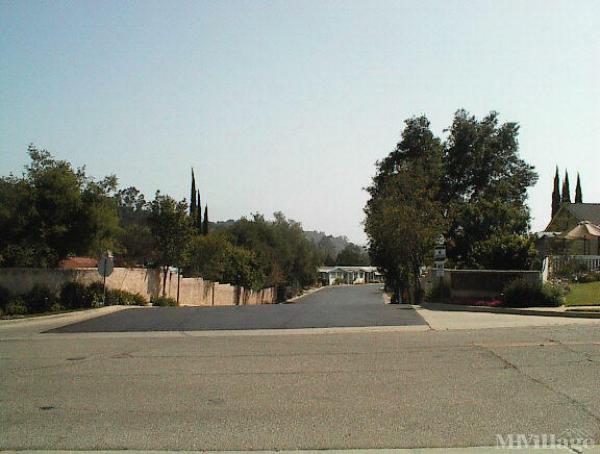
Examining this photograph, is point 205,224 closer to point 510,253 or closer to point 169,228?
point 169,228

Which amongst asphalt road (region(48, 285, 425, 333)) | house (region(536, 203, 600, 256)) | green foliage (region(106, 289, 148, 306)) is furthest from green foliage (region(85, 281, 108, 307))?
house (region(536, 203, 600, 256))

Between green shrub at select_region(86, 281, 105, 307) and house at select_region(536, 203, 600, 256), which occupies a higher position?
house at select_region(536, 203, 600, 256)

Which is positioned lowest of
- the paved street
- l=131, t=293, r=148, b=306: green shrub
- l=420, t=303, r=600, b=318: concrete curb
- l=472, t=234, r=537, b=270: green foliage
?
the paved street

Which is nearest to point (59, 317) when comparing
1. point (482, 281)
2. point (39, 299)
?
point (39, 299)

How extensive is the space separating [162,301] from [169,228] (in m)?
4.07

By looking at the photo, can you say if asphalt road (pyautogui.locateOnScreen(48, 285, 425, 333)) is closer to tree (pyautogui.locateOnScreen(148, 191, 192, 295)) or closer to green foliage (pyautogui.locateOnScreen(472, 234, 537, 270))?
green foliage (pyautogui.locateOnScreen(472, 234, 537, 270))

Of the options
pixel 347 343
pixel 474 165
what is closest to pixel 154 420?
pixel 347 343

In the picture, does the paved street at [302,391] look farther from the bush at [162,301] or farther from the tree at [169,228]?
the tree at [169,228]

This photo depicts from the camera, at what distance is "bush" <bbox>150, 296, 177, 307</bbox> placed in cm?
3531

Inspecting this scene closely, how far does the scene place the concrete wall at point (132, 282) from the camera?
92.6ft

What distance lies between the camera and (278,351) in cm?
1436

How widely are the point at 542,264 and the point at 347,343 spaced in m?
16.2

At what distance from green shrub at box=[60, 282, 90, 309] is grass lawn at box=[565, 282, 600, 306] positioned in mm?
19929

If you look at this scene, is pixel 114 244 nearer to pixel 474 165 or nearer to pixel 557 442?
pixel 557 442
